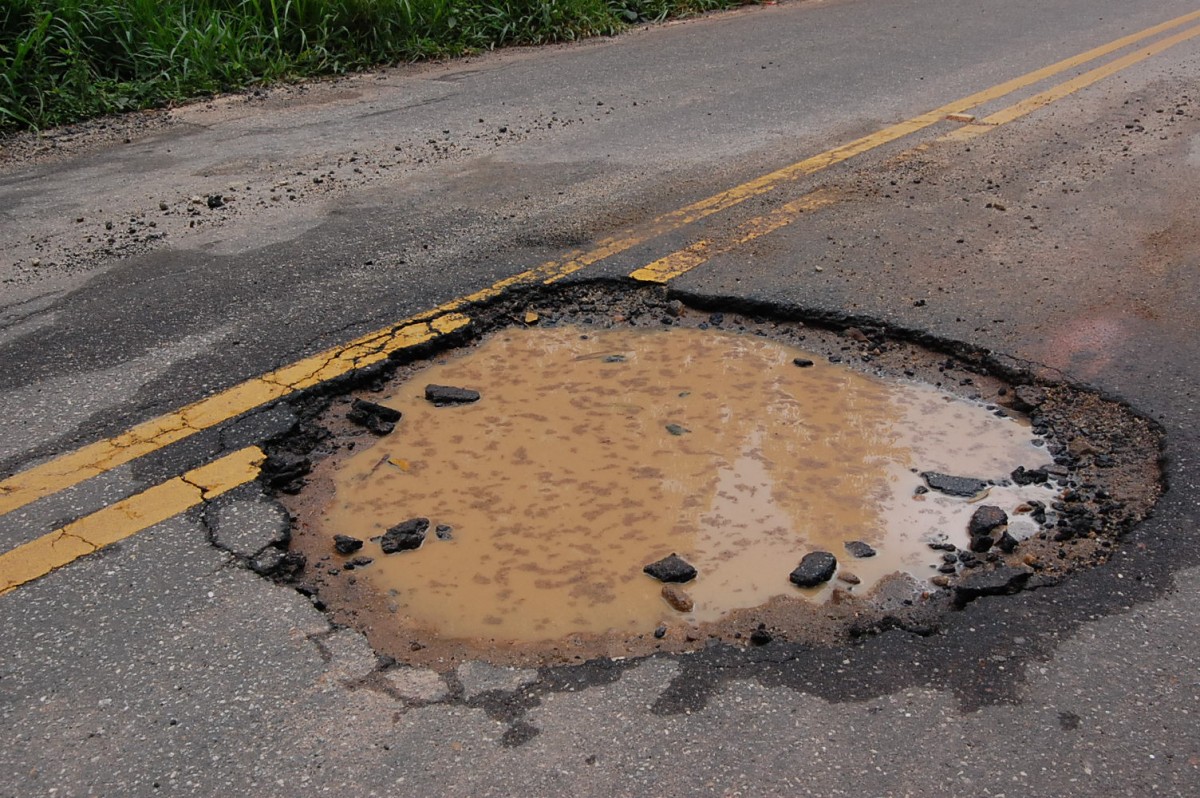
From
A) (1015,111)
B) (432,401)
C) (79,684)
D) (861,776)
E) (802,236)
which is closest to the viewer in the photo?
(861,776)

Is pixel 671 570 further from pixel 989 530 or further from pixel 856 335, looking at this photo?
pixel 856 335

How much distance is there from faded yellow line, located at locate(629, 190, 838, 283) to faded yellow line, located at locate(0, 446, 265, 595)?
72.9 inches

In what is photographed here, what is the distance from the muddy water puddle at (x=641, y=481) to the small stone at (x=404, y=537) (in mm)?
40

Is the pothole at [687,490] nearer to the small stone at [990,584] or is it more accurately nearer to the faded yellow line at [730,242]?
the small stone at [990,584]

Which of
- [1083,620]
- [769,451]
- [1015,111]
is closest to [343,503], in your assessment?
[769,451]

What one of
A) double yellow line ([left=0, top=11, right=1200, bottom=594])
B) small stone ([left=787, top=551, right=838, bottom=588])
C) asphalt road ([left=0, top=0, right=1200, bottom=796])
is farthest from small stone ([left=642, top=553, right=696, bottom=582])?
double yellow line ([left=0, top=11, right=1200, bottom=594])

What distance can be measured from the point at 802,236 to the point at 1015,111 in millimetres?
2719

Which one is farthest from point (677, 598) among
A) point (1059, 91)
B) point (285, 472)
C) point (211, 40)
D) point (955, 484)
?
point (211, 40)

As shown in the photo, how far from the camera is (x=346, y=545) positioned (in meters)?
2.84

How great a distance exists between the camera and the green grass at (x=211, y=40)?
7.10 meters

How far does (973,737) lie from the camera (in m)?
2.14

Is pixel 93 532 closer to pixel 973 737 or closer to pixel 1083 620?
pixel 973 737

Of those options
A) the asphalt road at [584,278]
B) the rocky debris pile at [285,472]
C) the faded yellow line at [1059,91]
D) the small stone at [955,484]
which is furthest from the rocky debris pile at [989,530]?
the faded yellow line at [1059,91]

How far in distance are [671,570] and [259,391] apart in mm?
1558
